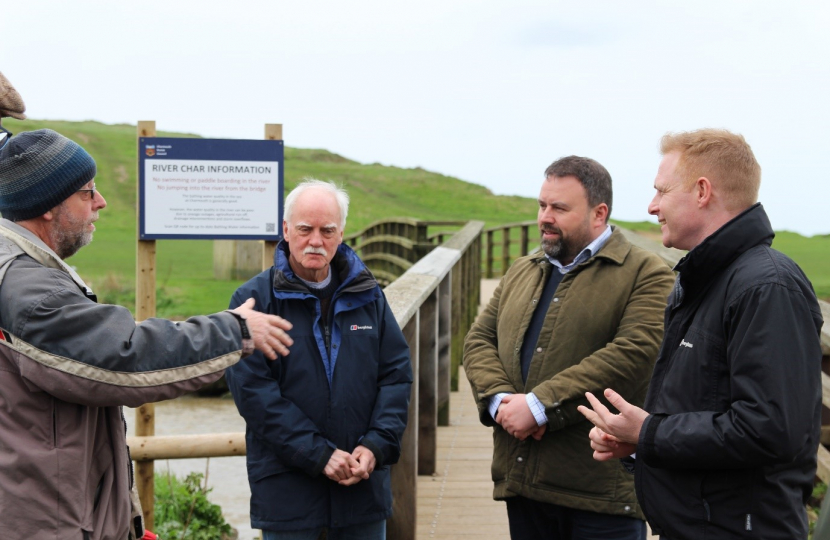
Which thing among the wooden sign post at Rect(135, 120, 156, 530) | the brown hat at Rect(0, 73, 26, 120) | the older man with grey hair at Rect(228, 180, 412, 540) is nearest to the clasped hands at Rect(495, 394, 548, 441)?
the older man with grey hair at Rect(228, 180, 412, 540)

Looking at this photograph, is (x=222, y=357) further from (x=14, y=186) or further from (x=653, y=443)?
(x=653, y=443)

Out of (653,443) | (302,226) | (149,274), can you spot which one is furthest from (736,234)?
(149,274)

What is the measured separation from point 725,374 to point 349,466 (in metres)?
1.18

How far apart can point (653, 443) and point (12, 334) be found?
4.91 feet

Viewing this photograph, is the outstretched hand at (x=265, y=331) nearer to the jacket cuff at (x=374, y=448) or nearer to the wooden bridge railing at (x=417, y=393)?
the jacket cuff at (x=374, y=448)

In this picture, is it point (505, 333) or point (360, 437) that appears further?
point (505, 333)

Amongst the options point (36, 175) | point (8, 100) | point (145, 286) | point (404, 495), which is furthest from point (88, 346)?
point (145, 286)

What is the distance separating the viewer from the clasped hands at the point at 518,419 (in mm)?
2982

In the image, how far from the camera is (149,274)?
6.07 metres

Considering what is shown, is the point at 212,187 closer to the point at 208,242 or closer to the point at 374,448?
the point at 374,448

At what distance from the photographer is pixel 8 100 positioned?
2.35 metres

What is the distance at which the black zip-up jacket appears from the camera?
2.05 m

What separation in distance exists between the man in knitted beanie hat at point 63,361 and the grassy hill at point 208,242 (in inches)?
383

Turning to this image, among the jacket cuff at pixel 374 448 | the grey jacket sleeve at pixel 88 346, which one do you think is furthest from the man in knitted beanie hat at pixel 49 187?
the jacket cuff at pixel 374 448
